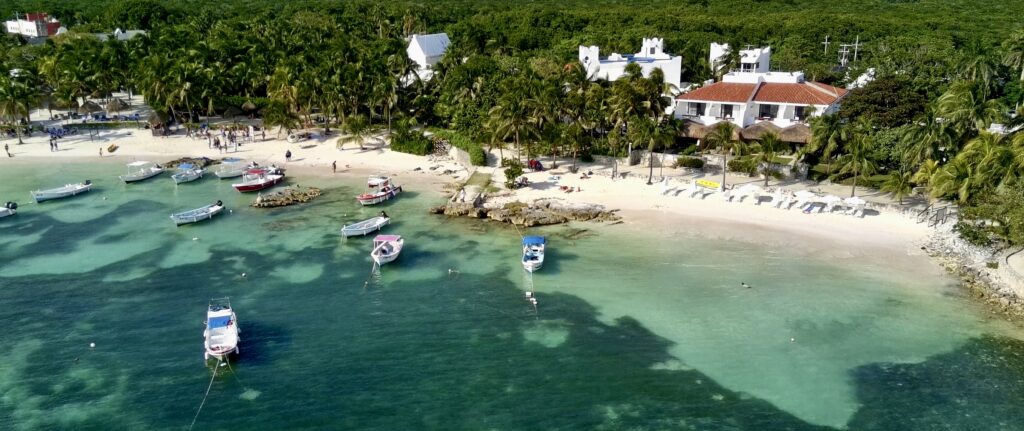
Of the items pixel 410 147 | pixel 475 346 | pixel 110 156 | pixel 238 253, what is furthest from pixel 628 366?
pixel 110 156

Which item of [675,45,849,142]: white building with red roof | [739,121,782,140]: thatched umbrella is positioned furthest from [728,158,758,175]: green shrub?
[675,45,849,142]: white building with red roof

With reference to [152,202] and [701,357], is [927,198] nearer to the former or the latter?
[701,357]

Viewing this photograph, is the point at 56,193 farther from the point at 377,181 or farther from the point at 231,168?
the point at 377,181

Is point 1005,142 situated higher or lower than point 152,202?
higher

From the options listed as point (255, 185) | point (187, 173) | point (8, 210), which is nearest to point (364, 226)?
point (255, 185)

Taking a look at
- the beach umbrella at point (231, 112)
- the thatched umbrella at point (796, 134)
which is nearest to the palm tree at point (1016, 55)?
the thatched umbrella at point (796, 134)

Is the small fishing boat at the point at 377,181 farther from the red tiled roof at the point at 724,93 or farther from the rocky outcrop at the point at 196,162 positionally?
the red tiled roof at the point at 724,93
